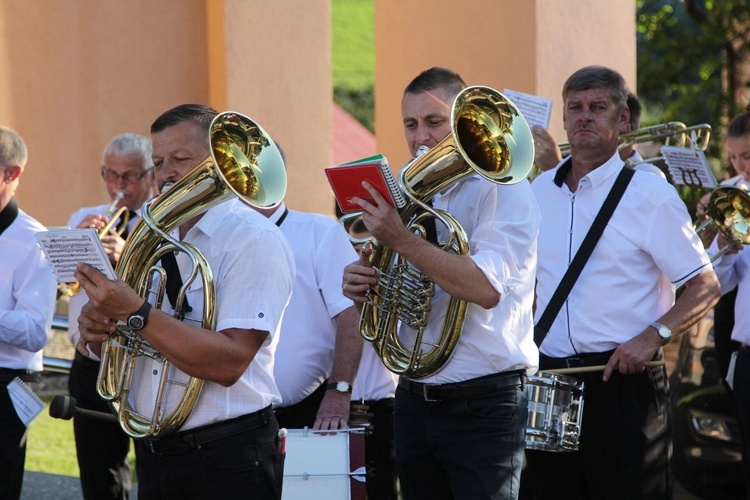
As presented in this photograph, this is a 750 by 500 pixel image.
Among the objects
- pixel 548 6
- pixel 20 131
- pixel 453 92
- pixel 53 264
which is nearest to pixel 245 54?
pixel 20 131

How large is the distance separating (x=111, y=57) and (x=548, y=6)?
2.98 metres

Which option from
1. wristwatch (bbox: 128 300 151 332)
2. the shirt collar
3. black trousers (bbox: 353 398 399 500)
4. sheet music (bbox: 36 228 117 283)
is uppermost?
the shirt collar

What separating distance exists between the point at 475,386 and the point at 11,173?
2.63 m

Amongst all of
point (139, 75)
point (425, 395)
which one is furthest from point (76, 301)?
point (425, 395)

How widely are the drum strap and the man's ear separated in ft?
8.17

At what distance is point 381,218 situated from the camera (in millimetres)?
3498

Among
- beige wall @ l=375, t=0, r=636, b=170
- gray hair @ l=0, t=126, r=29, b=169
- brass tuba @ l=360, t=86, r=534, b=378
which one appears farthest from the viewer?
beige wall @ l=375, t=0, r=636, b=170

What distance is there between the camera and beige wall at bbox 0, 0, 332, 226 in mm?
7180

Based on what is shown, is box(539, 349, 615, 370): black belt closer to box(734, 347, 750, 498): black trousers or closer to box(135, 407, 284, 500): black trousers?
box(734, 347, 750, 498): black trousers

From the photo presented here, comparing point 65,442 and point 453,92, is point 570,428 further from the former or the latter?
point 65,442

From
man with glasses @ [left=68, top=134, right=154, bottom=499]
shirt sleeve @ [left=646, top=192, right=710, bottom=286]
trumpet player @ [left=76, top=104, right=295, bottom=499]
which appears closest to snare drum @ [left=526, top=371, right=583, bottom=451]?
shirt sleeve @ [left=646, top=192, right=710, bottom=286]

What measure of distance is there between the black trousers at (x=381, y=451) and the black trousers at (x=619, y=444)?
90cm

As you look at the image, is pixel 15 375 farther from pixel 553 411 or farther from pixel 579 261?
pixel 579 261

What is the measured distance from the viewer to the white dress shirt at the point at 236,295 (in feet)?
11.1
